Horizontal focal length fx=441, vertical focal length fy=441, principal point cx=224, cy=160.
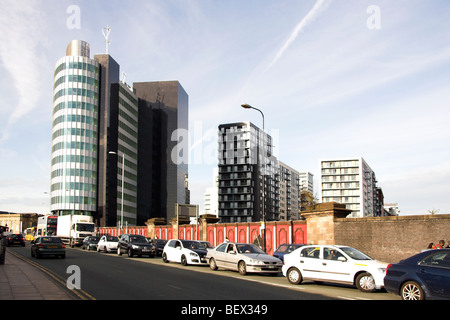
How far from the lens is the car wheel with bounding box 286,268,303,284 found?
53.1 feet

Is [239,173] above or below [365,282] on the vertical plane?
above

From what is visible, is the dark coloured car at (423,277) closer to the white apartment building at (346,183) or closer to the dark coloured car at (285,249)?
the dark coloured car at (285,249)

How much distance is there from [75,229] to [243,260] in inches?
1472

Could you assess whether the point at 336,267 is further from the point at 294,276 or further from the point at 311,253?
the point at 294,276

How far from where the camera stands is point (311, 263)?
1583 cm

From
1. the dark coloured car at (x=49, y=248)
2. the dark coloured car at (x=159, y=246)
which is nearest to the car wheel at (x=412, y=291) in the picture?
the dark coloured car at (x=49, y=248)

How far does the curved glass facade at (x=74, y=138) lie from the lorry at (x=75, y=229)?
52674 mm

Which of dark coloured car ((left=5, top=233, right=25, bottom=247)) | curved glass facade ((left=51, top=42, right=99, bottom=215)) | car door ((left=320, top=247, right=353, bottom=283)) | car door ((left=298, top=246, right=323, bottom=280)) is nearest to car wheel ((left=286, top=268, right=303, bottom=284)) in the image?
car door ((left=298, top=246, right=323, bottom=280))

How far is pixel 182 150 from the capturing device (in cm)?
15788

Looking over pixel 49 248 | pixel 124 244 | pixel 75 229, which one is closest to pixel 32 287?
pixel 49 248

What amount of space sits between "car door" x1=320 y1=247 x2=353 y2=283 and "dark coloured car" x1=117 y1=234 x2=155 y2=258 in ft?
64.4

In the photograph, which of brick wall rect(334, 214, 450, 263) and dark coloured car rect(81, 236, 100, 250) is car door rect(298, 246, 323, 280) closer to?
brick wall rect(334, 214, 450, 263)

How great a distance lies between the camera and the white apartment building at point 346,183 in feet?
491
